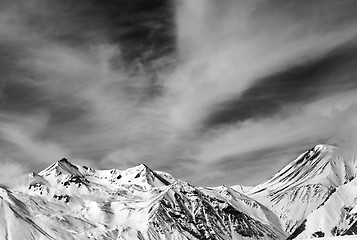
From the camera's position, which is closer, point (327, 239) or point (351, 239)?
point (351, 239)

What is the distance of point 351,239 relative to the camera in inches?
4601

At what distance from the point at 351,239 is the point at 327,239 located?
10.7 m

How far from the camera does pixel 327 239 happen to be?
127 meters
